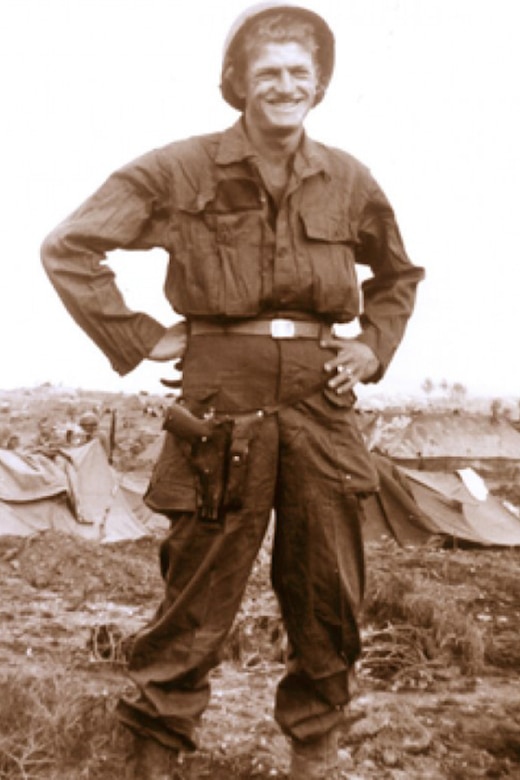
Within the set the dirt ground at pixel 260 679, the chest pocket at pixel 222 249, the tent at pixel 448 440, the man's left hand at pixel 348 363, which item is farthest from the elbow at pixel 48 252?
the tent at pixel 448 440

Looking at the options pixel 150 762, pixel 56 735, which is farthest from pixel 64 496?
pixel 150 762

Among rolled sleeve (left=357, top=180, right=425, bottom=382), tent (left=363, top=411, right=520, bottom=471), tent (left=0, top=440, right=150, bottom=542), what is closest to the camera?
rolled sleeve (left=357, top=180, right=425, bottom=382)

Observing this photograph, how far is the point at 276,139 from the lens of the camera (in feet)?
8.90

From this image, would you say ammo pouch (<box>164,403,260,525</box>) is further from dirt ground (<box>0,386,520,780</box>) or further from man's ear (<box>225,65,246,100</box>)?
man's ear (<box>225,65,246,100</box>)

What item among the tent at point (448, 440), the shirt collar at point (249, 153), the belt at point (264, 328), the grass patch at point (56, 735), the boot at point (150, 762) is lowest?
the tent at point (448, 440)

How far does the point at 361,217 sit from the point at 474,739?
6.87 ft

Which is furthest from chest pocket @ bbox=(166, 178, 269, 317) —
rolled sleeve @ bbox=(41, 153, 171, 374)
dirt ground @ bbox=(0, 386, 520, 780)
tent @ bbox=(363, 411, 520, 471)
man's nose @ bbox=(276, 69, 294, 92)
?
tent @ bbox=(363, 411, 520, 471)

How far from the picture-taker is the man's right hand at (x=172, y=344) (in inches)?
107

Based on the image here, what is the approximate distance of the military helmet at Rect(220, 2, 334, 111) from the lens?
2637 mm

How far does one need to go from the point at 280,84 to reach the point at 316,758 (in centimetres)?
203

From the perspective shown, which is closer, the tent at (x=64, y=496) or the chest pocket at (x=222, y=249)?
the chest pocket at (x=222, y=249)

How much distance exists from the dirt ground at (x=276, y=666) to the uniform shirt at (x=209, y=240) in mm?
1051

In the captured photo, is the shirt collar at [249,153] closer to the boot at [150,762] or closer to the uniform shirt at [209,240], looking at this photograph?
the uniform shirt at [209,240]

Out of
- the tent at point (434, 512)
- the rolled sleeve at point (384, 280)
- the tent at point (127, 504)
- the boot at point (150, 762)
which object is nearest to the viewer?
the boot at point (150, 762)
